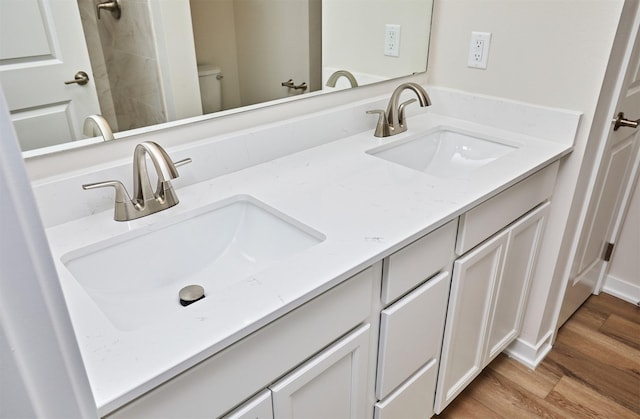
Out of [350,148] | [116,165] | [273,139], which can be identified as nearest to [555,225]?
[350,148]

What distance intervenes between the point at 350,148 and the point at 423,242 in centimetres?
49

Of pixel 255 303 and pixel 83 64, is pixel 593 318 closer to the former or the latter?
pixel 255 303

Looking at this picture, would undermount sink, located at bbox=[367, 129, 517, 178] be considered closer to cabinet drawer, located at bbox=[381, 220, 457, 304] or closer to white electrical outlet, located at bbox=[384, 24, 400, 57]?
white electrical outlet, located at bbox=[384, 24, 400, 57]

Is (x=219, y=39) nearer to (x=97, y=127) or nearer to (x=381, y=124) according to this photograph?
(x=97, y=127)

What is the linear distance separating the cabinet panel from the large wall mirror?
25.7 inches

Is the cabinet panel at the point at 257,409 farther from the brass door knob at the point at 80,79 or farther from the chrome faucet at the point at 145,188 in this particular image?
the brass door knob at the point at 80,79

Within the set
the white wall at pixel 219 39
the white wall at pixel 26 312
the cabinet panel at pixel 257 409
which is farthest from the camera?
the white wall at pixel 219 39

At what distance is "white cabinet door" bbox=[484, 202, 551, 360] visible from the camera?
147 cm

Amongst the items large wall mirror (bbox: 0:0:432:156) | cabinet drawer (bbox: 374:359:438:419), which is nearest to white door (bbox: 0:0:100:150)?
large wall mirror (bbox: 0:0:432:156)

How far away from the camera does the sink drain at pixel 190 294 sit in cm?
94

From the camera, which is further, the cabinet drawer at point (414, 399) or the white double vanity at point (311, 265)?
the cabinet drawer at point (414, 399)

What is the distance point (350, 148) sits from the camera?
1.45 metres

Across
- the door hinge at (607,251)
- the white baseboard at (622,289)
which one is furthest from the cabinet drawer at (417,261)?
the white baseboard at (622,289)

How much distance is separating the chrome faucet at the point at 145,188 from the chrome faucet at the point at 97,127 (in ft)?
0.32
